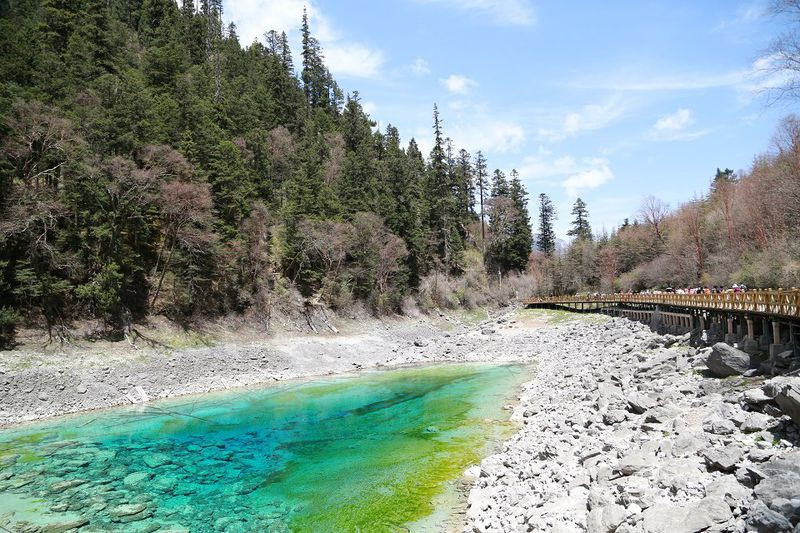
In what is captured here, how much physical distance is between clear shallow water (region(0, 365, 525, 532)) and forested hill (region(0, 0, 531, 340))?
37.2ft

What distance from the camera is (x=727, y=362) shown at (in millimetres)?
14453


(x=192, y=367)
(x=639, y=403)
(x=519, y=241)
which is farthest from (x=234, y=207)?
(x=519, y=241)

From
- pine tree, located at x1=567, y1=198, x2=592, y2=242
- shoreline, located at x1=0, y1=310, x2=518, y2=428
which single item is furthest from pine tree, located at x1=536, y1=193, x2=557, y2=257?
shoreline, located at x1=0, y1=310, x2=518, y2=428

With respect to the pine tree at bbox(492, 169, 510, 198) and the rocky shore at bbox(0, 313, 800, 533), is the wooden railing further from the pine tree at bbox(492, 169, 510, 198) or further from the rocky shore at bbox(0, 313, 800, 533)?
the pine tree at bbox(492, 169, 510, 198)

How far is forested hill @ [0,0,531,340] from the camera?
27128mm

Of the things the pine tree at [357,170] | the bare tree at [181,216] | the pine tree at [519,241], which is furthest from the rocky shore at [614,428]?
the pine tree at [519,241]

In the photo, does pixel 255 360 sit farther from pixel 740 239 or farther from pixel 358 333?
pixel 740 239

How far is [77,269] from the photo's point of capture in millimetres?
28109

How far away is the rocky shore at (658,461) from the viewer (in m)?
6.75

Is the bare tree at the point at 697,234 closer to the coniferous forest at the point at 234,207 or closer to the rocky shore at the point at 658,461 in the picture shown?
the coniferous forest at the point at 234,207

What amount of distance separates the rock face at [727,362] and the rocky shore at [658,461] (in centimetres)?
5

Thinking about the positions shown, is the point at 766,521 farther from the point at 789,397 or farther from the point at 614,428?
the point at 614,428

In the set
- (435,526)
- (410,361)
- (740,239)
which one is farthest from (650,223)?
(435,526)

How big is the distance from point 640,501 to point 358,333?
121ft
